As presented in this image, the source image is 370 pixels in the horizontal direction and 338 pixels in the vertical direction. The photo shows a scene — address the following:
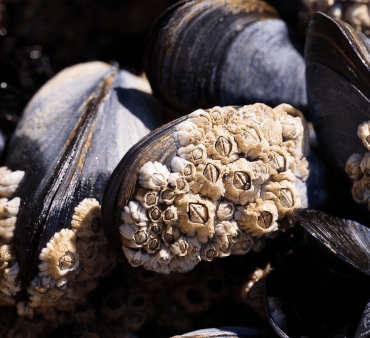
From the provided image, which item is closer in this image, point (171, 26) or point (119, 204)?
point (119, 204)

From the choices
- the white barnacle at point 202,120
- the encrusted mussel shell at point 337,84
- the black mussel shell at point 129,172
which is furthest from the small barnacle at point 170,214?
the encrusted mussel shell at point 337,84

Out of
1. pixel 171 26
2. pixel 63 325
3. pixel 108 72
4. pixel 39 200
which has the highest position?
pixel 171 26

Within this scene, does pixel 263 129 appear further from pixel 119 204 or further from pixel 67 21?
pixel 67 21

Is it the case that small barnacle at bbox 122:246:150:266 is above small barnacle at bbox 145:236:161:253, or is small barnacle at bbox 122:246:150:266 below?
below

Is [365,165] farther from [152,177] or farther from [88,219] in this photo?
[88,219]

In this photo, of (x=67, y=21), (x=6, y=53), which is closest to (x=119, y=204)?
(x=6, y=53)

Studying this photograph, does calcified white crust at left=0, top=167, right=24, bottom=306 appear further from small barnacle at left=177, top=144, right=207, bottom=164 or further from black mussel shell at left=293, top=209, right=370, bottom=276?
black mussel shell at left=293, top=209, right=370, bottom=276

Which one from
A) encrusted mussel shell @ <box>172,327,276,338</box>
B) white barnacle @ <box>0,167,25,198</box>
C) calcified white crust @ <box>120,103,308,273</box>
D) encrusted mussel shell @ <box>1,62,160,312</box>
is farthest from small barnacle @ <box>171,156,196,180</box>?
white barnacle @ <box>0,167,25,198</box>
